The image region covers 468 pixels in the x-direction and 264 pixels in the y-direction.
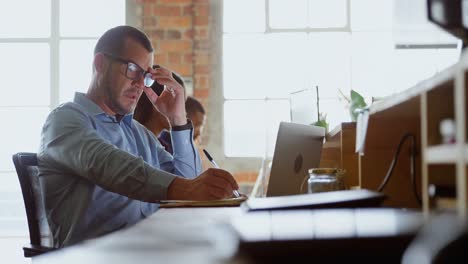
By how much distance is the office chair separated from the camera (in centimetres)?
171

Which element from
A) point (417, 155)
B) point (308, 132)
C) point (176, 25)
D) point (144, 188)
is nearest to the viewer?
point (417, 155)

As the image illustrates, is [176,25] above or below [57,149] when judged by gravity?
above

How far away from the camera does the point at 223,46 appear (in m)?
4.58

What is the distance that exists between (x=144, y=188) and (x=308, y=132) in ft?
2.03

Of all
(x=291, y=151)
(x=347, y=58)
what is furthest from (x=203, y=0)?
(x=291, y=151)

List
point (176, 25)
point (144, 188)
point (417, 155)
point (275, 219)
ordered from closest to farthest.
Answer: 1. point (275, 219)
2. point (417, 155)
3. point (144, 188)
4. point (176, 25)

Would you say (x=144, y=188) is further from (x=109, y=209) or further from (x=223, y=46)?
(x=223, y=46)

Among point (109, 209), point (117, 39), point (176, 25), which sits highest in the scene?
point (176, 25)

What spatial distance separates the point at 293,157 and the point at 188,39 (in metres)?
2.62

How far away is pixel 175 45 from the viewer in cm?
451

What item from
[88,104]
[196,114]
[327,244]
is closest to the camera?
[327,244]

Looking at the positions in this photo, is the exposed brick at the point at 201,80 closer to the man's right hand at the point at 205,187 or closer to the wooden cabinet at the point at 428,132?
the man's right hand at the point at 205,187

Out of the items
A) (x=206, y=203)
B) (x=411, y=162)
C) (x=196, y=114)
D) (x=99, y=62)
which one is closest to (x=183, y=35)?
(x=196, y=114)

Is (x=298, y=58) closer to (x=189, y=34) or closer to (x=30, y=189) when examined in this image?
(x=189, y=34)
